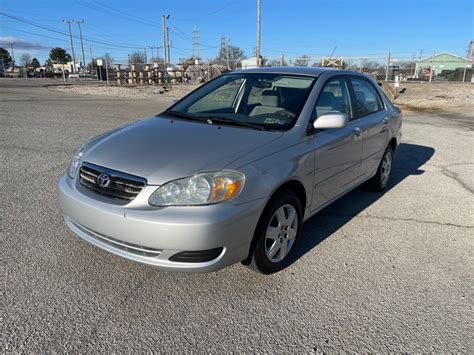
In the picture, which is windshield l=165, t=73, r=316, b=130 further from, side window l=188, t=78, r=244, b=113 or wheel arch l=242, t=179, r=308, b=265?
wheel arch l=242, t=179, r=308, b=265

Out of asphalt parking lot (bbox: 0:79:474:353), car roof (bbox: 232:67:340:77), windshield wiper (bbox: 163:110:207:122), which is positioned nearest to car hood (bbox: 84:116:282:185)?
windshield wiper (bbox: 163:110:207:122)

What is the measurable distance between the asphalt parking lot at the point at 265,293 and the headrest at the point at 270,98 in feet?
4.39

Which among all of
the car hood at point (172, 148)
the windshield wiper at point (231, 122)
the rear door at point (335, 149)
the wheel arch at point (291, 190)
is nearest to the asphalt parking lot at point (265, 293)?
the wheel arch at point (291, 190)

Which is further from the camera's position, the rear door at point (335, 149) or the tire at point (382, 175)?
the tire at point (382, 175)

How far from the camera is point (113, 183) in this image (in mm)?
2588

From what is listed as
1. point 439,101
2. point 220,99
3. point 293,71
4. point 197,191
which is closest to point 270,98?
point 293,71

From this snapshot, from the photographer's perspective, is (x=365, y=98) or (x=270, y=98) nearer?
(x=270, y=98)

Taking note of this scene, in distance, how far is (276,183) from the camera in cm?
272

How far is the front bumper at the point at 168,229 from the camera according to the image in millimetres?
2346

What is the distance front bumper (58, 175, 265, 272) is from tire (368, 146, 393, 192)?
2.87 meters

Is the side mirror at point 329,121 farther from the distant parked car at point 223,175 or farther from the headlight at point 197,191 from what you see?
the headlight at point 197,191

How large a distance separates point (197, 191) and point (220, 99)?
1799 millimetres

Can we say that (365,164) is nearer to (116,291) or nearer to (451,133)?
(116,291)

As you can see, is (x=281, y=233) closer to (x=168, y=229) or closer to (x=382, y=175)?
(x=168, y=229)
